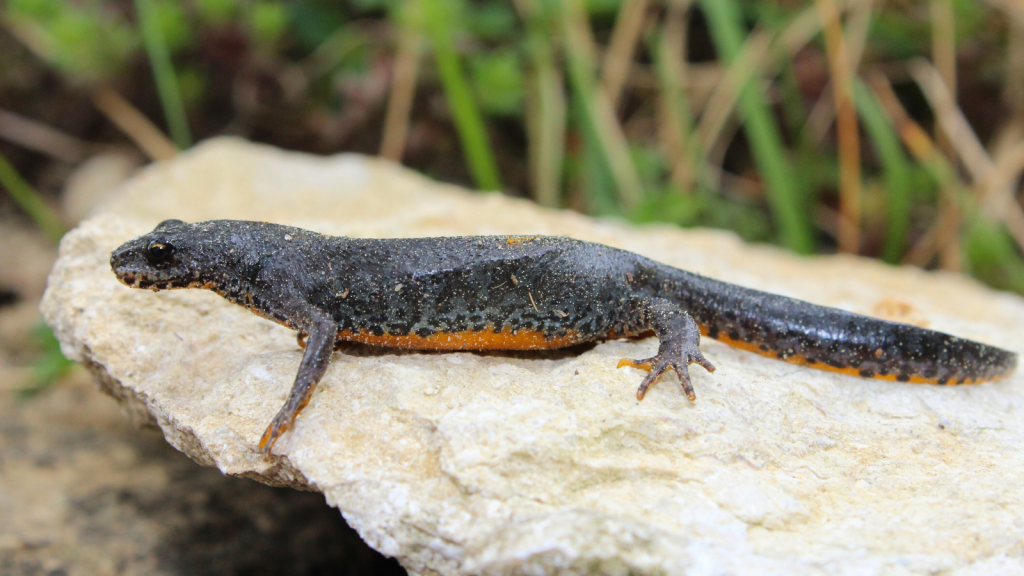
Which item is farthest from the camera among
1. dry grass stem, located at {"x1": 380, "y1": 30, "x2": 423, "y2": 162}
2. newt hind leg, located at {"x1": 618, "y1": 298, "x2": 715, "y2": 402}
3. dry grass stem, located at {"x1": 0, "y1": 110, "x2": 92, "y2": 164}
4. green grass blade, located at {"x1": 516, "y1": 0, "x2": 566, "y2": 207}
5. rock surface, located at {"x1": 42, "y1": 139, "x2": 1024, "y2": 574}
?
dry grass stem, located at {"x1": 0, "y1": 110, "x2": 92, "y2": 164}

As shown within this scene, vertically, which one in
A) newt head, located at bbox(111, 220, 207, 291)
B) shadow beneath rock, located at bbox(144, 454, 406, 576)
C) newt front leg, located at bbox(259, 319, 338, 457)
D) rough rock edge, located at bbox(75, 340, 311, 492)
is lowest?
shadow beneath rock, located at bbox(144, 454, 406, 576)

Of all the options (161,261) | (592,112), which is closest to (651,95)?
(592,112)

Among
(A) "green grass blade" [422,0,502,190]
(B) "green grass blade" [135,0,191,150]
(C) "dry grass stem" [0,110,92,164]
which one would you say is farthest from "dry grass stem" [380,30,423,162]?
(C) "dry grass stem" [0,110,92,164]

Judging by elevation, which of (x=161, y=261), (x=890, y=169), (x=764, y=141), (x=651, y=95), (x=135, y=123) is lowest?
(x=161, y=261)

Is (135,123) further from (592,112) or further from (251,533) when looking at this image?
(251,533)

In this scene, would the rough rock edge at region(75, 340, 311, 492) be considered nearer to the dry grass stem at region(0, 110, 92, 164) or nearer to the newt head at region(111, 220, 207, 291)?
the newt head at region(111, 220, 207, 291)

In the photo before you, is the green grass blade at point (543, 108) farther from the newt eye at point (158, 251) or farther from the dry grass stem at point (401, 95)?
the newt eye at point (158, 251)
